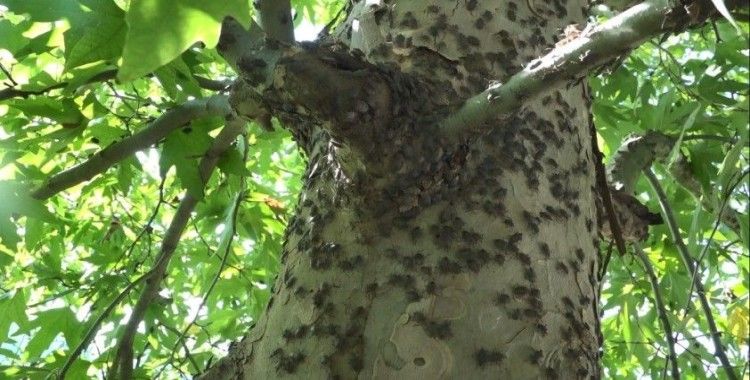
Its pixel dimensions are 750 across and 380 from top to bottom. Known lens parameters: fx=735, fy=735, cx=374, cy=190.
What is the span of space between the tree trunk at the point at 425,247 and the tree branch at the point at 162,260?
46 centimetres

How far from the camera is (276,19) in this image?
1.01m

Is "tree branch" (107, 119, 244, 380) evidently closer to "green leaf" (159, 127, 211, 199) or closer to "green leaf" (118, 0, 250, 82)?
"green leaf" (159, 127, 211, 199)

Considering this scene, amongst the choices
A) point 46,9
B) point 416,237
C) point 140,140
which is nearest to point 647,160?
point 416,237

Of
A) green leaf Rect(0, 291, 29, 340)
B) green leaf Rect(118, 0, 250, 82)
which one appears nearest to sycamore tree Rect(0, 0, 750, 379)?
green leaf Rect(118, 0, 250, 82)

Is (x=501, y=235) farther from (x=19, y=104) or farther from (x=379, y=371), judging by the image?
(x=19, y=104)

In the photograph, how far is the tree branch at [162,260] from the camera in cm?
165

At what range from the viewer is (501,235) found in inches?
42.2

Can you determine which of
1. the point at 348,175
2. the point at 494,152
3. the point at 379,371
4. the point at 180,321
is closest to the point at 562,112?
the point at 494,152

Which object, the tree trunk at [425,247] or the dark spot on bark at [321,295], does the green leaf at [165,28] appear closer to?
the tree trunk at [425,247]

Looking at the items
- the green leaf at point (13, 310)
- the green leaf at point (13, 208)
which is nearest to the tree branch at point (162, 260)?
the green leaf at point (13, 208)

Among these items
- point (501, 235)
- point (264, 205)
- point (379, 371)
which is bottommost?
point (379, 371)

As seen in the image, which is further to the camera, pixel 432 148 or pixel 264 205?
pixel 264 205

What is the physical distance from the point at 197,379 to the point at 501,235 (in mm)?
495

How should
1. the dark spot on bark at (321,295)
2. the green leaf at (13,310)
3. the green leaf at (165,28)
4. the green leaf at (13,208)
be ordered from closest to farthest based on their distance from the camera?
the green leaf at (165,28), the dark spot on bark at (321,295), the green leaf at (13,208), the green leaf at (13,310)
